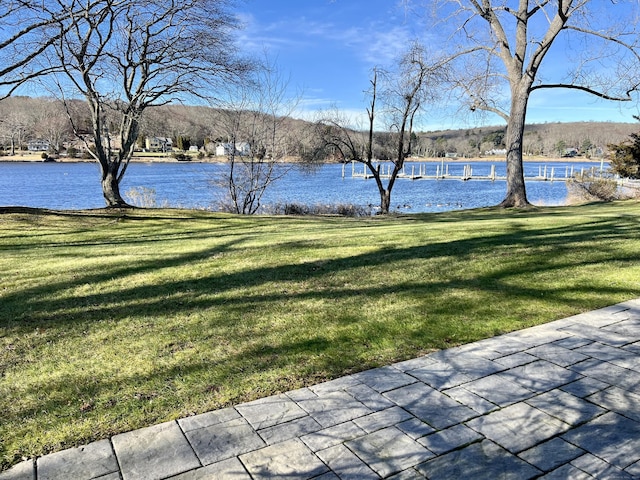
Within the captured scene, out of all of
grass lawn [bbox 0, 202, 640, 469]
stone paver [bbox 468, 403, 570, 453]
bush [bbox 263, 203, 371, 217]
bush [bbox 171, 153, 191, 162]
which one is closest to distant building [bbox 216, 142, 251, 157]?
bush [bbox 263, 203, 371, 217]

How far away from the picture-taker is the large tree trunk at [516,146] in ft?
45.9

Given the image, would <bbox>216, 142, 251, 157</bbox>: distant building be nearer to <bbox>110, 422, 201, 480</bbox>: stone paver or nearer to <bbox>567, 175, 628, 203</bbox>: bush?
<bbox>567, 175, 628, 203</bbox>: bush

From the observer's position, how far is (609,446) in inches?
83.9

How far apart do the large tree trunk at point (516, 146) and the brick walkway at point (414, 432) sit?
12.1m

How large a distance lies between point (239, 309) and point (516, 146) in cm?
1249

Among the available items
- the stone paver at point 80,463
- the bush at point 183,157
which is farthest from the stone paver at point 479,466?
the bush at point 183,157

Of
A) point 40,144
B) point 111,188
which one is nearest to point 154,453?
point 111,188

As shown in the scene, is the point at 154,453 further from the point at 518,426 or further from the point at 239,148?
the point at 239,148

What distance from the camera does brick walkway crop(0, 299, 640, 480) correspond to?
1.98 meters

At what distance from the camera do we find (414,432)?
7.41ft

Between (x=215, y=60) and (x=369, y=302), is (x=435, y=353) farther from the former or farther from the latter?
(x=215, y=60)

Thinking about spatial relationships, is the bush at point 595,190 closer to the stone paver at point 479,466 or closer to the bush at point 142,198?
the bush at point 142,198

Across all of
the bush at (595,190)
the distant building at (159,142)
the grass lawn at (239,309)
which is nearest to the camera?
the grass lawn at (239,309)

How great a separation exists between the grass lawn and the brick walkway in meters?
0.20
